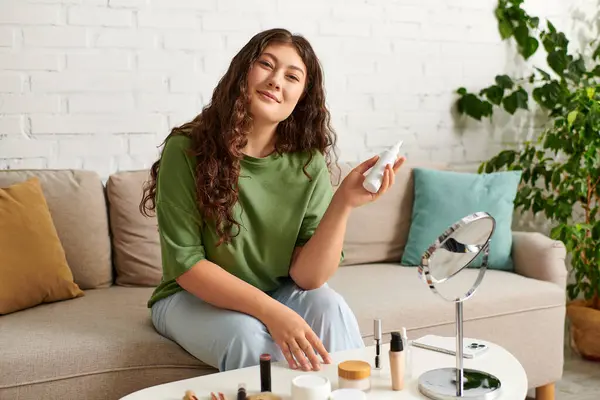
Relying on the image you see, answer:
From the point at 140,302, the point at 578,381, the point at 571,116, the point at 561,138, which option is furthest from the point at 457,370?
the point at 561,138

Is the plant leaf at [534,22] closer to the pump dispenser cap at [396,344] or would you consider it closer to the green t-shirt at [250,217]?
the green t-shirt at [250,217]

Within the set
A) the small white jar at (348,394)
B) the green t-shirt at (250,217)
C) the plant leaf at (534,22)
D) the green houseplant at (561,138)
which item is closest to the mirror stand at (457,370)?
the small white jar at (348,394)

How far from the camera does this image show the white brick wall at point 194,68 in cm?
246

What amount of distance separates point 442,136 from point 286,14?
35.0 inches

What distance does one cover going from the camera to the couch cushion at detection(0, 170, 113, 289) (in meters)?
2.24

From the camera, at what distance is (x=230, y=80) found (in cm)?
178

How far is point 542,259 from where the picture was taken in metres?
2.43

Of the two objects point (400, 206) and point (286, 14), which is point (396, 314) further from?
point (286, 14)

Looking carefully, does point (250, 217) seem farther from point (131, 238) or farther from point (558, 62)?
point (558, 62)

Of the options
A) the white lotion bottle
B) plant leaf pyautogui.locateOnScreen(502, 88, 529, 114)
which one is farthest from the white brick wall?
the white lotion bottle

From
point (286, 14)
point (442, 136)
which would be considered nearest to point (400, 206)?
point (442, 136)

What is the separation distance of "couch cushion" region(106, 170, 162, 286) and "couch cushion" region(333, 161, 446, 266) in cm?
69

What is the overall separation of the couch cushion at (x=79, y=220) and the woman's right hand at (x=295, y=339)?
0.88 m

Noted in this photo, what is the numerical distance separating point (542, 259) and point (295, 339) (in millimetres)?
1245
